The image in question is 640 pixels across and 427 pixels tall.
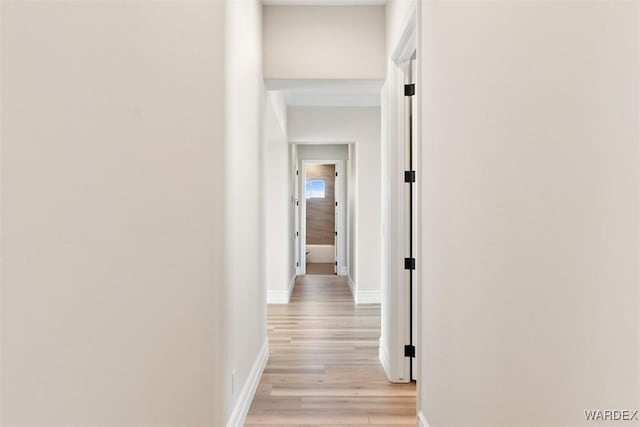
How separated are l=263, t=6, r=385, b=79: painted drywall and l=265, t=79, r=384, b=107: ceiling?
0.25 feet

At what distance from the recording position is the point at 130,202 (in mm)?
1145

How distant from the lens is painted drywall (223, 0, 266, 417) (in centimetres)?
227

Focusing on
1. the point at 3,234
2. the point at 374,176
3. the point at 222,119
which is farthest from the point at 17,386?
the point at 374,176

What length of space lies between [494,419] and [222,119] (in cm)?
160

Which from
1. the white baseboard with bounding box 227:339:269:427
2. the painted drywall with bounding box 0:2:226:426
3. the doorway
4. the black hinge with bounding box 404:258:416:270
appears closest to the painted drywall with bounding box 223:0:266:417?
the white baseboard with bounding box 227:339:269:427

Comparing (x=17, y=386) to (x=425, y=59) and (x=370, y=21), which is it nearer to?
(x=425, y=59)

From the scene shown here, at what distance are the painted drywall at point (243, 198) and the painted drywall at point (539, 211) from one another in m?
1.02

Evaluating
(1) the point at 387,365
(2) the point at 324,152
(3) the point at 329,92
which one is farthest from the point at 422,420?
(2) the point at 324,152

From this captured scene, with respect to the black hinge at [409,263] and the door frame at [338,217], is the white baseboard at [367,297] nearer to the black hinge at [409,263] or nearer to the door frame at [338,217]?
the door frame at [338,217]

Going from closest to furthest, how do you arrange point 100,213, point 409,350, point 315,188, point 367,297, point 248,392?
1. point 100,213
2. point 248,392
3. point 409,350
4. point 367,297
5. point 315,188

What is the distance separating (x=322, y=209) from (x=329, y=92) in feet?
23.6

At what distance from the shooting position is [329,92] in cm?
525

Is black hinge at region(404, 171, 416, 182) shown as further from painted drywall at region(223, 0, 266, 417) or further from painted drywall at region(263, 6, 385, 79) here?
painted drywall at region(223, 0, 266, 417)

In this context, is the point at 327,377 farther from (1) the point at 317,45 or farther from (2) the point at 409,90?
(1) the point at 317,45
